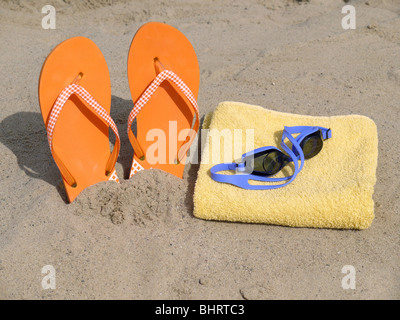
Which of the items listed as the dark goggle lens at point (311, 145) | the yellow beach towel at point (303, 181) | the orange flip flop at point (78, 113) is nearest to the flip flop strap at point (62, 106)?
Result: the orange flip flop at point (78, 113)

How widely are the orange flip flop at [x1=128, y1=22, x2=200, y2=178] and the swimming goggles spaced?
207 mm

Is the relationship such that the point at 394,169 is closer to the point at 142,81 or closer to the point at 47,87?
the point at 142,81

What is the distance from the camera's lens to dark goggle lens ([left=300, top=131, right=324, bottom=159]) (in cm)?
151

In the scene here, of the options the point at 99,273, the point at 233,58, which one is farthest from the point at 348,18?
the point at 99,273

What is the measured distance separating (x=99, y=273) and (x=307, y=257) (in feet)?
1.91

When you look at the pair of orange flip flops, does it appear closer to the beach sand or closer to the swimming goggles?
the beach sand

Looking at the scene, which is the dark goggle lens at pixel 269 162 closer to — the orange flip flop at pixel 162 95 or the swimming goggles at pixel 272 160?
the swimming goggles at pixel 272 160

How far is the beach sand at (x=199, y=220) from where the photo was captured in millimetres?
1227

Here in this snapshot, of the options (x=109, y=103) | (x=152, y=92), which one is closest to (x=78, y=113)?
(x=109, y=103)

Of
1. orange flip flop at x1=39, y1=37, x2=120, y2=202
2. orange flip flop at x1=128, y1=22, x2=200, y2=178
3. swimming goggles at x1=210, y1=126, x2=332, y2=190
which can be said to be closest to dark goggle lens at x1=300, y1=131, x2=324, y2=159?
swimming goggles at x1=210, y1=126, x2=332, y2=190

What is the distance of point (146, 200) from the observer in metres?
1.40

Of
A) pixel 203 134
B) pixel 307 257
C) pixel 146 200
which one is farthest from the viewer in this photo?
pixel 203 134

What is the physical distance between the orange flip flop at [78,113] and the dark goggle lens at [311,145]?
2.03 feet
